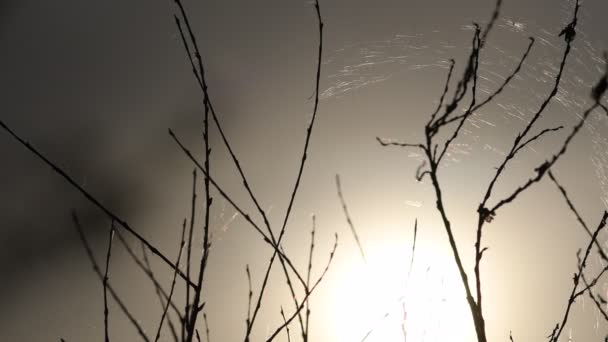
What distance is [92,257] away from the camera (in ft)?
4.76

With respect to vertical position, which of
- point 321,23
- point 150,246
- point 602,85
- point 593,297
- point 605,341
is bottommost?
point 605,341

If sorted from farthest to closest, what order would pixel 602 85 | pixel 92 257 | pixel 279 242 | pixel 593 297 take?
1. pixel 593 297
2. pixel 279 242
3. pixel 92 257
4. pixel 602 85

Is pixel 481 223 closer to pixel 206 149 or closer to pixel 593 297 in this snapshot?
pixel 206 149

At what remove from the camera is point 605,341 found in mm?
2066

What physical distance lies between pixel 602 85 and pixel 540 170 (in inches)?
9.2

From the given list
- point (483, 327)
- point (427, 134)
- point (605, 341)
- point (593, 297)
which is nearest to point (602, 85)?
point (427, 134)

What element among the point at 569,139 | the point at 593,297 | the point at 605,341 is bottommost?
the point at 605,341

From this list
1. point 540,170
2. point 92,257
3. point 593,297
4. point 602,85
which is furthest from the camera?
point 593,297

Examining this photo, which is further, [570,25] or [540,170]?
[570,25]

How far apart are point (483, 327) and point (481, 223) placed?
27cm

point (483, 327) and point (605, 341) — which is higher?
point (483, 327)

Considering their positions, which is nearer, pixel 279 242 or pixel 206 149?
pixel 206 149

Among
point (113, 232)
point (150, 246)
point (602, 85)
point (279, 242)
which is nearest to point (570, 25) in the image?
point (602, 85)

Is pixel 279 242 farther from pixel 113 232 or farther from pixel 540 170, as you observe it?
pixel 540 170
